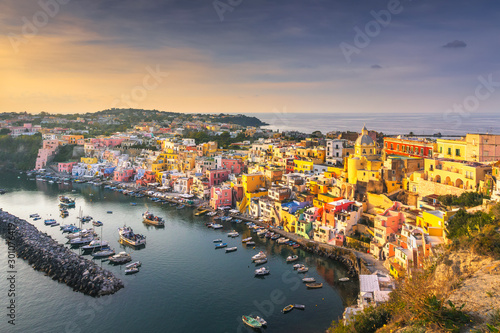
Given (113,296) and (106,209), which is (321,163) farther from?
(113,296)

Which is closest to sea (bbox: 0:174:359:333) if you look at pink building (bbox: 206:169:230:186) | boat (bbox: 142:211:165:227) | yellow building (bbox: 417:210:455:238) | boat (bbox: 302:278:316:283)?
boat (bbox: 302:278:316:283)

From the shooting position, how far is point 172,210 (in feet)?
65.9

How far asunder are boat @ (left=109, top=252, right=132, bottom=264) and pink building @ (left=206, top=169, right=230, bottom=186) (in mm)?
9716

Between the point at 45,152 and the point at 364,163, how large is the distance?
32437 millimetres

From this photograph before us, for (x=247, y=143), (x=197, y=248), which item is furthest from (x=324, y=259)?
(x=247, y=143)

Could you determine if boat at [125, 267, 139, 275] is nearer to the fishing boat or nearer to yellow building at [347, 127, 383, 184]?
the fishing boat

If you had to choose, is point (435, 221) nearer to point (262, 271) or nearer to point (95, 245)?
point (262, 271)

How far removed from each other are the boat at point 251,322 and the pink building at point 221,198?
34.2ft

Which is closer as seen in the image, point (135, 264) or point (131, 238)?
point (135, 264)

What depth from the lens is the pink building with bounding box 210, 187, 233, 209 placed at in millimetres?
19578

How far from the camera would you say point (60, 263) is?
39.2 ft

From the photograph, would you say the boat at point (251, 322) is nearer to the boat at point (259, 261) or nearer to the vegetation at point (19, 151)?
the boat at point (259, 261)

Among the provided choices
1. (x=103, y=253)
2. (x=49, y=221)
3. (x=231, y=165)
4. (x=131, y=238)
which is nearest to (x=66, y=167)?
(x=49, y=221)

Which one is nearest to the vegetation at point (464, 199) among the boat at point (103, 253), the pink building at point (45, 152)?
the boat at point (103, 253)
